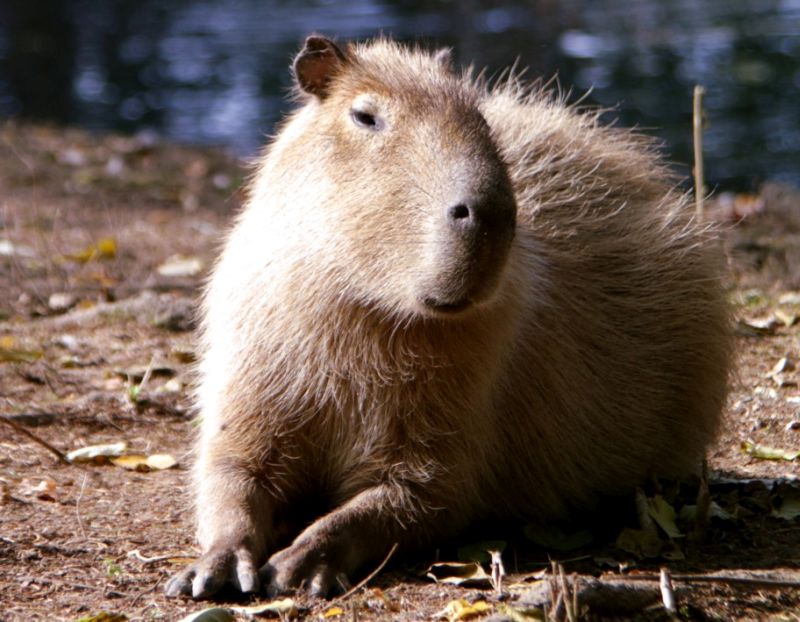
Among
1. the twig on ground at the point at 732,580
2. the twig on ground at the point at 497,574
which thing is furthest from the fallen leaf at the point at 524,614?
the twig on ground at the point at 732,580

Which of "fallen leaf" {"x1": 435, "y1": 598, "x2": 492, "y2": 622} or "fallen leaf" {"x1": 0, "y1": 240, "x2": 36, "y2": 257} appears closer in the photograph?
"fallen leaf" {"x1": 435, "y1": 598, "x2": 492, "y2": 622}

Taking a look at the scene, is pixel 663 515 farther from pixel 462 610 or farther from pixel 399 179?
pixel 399 179

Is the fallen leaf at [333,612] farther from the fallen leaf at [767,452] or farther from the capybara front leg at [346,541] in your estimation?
the fallen leaf at [767,452]

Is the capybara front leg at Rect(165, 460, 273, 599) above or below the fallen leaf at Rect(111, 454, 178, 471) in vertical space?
below

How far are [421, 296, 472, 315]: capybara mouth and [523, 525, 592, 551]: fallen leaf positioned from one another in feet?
2.81

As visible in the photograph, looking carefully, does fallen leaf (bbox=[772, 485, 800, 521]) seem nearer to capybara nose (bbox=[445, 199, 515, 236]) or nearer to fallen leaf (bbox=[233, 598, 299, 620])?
capybara nose (bbox=[445, 199, 515, 236])

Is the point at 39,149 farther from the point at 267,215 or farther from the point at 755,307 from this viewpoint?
the point at 267,215

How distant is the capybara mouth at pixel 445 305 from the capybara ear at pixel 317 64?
0.83 meters

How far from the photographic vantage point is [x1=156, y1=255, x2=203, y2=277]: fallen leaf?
247 inches

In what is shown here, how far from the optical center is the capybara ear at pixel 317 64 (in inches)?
135

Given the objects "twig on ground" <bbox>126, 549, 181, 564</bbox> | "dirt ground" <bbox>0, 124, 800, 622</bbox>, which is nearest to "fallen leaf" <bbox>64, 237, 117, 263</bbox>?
"dirt ground" <bbox>0, 124, 800, 622</bbox>

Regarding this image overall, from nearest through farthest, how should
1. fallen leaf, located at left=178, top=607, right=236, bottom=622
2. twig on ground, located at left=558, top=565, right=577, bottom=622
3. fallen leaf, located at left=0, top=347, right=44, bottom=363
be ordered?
twig on ground, located at left=558, top=565, right=577, bottom=622
fallen leaf, located at left=178, top=607, right=236, bottom=622
fallen leaf, located at left=0, top=347, right=44, bottom=363

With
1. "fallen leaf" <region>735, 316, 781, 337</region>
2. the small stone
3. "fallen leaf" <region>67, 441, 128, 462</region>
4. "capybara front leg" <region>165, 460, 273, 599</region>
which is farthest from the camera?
the small stone

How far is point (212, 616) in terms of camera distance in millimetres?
2715
